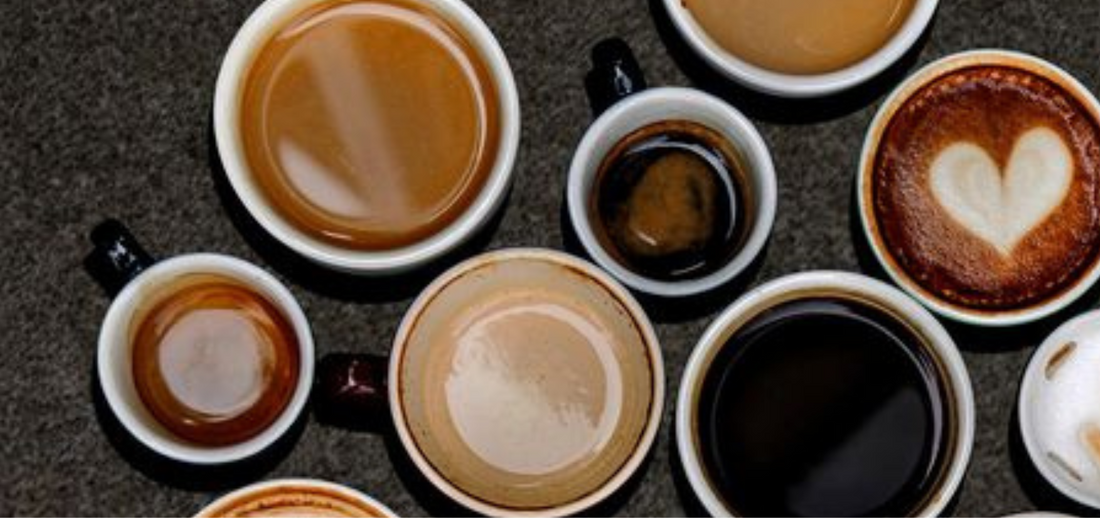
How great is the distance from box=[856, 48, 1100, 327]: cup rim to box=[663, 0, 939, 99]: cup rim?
0.14 feet

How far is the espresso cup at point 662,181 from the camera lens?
0.83 metres

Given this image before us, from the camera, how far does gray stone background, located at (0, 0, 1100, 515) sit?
93 cm

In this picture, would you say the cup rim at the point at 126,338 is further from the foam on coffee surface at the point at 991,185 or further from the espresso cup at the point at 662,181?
the foam on coffee surface at the point at 991,185

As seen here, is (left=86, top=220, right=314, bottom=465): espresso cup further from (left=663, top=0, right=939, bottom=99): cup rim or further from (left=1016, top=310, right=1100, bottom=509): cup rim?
(left=1016, top=310, right=1100, bottom=509): cup rim

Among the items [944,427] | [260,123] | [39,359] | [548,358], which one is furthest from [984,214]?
[39,359]

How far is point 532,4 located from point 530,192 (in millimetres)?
113

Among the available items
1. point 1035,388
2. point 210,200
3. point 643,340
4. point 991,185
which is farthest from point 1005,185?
point 210,200

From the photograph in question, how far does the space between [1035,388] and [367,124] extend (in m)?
0.40

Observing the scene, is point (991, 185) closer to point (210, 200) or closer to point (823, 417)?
point (823, 417)

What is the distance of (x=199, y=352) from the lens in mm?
886

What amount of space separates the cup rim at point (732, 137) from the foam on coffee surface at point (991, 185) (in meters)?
0.08

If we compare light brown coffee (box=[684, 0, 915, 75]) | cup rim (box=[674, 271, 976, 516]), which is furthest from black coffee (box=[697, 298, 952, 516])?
light brown coffee (box=[684, 0, 915, 75])

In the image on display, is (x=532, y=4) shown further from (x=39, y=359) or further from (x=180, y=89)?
(x=39, y=359)

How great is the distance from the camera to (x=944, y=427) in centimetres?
86
